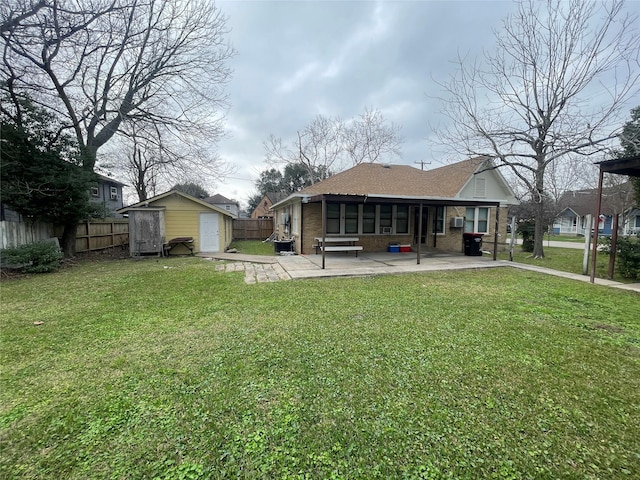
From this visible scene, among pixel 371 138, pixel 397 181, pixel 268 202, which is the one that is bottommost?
pixel 397 181

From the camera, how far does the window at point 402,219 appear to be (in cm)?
1281

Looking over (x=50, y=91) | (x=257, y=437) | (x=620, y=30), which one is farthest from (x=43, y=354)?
(x=620, y=30)

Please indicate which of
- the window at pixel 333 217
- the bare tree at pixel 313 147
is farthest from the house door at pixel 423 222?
the bare tree at pixel 313 147

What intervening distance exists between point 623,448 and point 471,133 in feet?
41.7

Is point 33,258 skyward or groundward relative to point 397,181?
groundward

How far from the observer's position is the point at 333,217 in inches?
469

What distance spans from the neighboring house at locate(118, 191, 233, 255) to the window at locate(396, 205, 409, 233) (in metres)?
8.28

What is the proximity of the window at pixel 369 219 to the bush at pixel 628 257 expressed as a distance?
298 inches

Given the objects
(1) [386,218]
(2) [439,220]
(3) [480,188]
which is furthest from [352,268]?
(3) [480,188]

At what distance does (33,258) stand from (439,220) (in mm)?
15376

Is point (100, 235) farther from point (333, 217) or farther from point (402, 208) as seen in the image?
point (402, 208)

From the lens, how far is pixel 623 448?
1.95 m

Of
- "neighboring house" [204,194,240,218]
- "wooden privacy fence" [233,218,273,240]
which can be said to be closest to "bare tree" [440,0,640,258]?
"wooden privacy fence" [233,218,273,240]

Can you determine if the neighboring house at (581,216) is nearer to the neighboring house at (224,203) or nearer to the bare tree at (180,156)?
the bare tree at (180,156)
